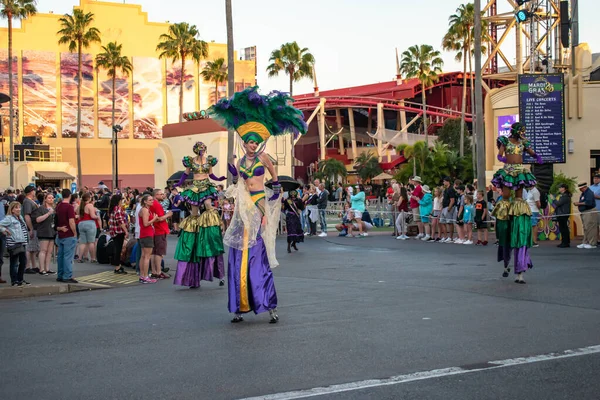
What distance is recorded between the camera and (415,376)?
614cm

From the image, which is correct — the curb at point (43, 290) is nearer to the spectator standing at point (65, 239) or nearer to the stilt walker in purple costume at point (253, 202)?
the spectator standing at point (65, 239)

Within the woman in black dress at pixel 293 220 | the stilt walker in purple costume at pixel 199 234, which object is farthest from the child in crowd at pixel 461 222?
the stilt walker in purple costume at pixel 199 234

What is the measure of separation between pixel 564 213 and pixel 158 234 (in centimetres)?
1086

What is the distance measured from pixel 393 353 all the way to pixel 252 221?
2.90 m

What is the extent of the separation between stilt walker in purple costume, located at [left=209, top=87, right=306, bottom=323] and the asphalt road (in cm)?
41

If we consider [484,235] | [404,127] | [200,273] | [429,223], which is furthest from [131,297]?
[404,127]

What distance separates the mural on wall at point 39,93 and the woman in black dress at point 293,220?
5598 centimetres

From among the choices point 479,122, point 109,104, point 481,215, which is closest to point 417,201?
point 479,122

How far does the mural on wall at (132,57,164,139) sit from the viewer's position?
7688 cm

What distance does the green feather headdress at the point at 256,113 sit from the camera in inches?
372

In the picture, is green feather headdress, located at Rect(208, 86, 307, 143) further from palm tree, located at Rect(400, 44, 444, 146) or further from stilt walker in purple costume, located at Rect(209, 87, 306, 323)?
palm tree, located at Rect(400, 44, 444, 146)

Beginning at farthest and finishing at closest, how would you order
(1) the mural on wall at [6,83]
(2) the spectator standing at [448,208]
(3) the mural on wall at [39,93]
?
(3) the mural on wall at [39,93] < (1) the mural on wall at [6,83] < (2) the spectator standing at [448,208]

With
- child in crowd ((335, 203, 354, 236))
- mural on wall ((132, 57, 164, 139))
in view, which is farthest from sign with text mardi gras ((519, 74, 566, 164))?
mural on wall ((132, 57, 164, 139))

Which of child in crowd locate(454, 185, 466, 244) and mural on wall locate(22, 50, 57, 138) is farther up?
mural on wall locate(22, 50, 57, 138)
